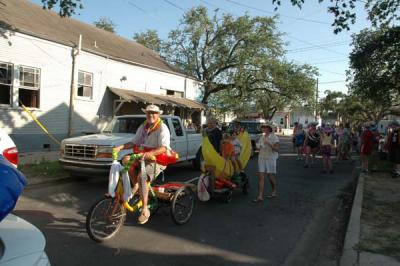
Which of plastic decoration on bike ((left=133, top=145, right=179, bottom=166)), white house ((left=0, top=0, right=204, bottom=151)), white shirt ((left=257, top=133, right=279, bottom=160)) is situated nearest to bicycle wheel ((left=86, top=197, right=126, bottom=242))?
plastic decoration on bike ((left=133, top=145, right=179, bottom=166))

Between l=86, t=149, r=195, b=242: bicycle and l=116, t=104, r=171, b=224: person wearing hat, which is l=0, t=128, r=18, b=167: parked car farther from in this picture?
l=116, t=104, r=171, b=224: person wearing hat

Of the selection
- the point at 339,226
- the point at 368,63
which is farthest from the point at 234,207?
the point at 368,63

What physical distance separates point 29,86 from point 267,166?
11.4m

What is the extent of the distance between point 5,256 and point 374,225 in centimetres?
598

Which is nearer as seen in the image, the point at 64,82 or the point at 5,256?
the point at 5,256

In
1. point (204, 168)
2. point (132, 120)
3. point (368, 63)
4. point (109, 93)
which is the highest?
point (368, 63)

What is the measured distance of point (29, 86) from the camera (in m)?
15.7

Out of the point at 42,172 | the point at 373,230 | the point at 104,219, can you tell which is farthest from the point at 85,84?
the point at 373,230

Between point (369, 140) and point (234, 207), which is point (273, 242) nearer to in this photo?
point (234, 207)

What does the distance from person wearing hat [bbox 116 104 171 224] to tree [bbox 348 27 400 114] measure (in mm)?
15685

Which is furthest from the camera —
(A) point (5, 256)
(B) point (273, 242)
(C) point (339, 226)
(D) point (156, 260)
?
(C) point (339, 226)

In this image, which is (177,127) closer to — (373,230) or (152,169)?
(152,169)

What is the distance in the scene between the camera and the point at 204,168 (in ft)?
25.8

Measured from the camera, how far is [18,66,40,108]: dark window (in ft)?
50.5
